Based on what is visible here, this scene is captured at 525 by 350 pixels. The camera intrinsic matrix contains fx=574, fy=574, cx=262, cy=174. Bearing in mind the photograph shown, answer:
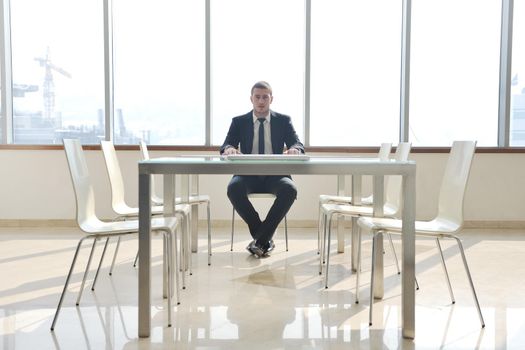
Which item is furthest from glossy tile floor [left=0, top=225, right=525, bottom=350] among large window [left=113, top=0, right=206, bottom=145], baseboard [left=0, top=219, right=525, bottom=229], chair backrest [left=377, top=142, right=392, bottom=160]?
large window [left=113, top=0, right=206, bottom=145]

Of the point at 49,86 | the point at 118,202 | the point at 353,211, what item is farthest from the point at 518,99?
the point at 49,86

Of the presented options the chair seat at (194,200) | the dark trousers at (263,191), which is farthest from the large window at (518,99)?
the chair seat at (194,200)

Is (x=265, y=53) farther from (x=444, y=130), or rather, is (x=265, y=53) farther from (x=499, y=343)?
(x=499, y=343)

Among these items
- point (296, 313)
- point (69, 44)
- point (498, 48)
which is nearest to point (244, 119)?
point (296, 313)

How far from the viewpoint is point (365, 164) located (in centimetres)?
240

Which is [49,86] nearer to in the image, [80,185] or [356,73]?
[356,73]

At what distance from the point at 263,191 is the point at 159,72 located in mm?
2325

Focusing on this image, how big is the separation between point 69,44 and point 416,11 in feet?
11.7

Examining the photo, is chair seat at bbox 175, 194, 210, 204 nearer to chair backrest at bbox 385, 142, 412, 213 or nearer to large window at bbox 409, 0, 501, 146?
chair backrest at bbox 385, 142, 412, 213

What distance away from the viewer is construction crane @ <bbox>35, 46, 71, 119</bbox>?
19.3 ft

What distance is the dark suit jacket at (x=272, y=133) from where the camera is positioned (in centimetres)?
446

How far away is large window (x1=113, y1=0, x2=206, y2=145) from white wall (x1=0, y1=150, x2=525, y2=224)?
366 millimetres

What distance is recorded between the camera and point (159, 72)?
5.93 m

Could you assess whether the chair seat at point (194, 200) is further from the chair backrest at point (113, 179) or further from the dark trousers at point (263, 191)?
the chair backrest at point (113, 179)
